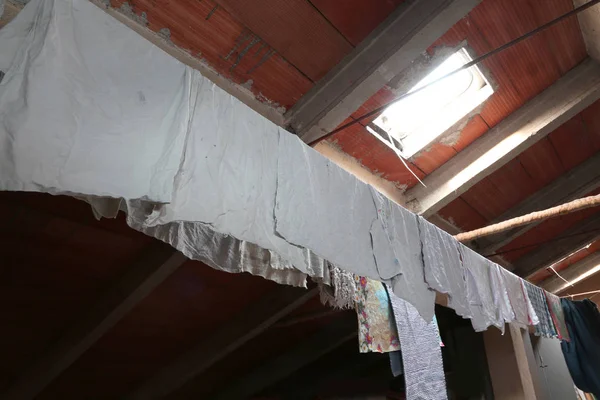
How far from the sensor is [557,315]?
4.40 m

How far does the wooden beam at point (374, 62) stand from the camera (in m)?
2.01

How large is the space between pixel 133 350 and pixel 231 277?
44.8 inches

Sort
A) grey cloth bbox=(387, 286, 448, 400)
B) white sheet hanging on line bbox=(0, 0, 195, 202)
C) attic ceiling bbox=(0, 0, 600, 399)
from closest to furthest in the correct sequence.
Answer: white sheet hanging on line bbox=(0, 0, 195, 202), attic ceiling bbox=(0, 0, 600, 399), grey cloth bbox=(387, 286, 448, 400)

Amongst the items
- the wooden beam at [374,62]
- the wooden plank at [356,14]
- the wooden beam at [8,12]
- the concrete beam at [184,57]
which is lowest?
the wooden beam at [8,12]

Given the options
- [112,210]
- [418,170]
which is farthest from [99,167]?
[418,170]

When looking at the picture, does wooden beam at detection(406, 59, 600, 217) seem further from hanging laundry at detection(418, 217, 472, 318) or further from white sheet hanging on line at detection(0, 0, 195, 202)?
white sheet hanging on line at detection(0, 0, 195, 202)

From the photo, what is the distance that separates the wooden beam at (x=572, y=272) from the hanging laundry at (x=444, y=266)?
565cm

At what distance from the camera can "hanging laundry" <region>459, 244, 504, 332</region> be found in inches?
95.9

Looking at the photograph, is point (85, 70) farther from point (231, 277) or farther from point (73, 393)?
point (73, 393)

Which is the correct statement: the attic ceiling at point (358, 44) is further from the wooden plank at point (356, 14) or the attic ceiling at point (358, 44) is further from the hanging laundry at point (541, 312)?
the hanging laundry at point (541, 312)

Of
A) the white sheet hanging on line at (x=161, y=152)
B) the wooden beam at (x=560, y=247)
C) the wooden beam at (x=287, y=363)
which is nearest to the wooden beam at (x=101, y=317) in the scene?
the white sheet hanging on line at (x=161, y=152)

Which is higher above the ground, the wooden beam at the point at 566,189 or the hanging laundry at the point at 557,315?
the wooden beam at the point at 566,189

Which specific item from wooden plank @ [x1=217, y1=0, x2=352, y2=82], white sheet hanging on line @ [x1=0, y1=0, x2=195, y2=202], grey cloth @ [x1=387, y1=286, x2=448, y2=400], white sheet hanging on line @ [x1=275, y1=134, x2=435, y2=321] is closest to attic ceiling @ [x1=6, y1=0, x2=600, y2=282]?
wooden plank @ [x1=217, y1=0, x2=352, y2=82]

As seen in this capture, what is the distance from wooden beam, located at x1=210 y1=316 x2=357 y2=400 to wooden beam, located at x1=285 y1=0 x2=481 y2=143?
115 inches
